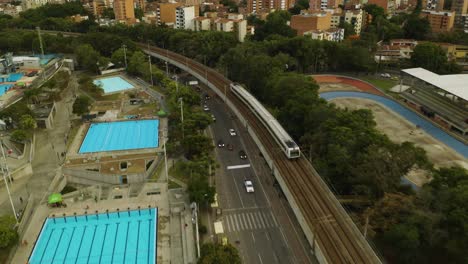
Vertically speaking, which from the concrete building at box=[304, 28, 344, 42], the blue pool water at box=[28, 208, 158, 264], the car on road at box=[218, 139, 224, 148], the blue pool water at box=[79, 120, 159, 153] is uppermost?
the concrete building at box=[304, 28, 344, 42]

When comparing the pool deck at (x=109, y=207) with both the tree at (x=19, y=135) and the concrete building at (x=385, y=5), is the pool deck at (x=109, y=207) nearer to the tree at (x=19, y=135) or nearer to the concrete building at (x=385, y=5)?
the tree at (x=19, y=135)

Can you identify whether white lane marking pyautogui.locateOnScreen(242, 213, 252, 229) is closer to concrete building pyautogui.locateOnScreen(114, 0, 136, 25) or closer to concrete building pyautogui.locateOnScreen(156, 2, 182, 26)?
concrete building pyautogui.locateOnScreen(156, 2, 182, 26)

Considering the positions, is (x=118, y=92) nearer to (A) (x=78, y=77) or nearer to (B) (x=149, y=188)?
(A) (x=78, y=77)

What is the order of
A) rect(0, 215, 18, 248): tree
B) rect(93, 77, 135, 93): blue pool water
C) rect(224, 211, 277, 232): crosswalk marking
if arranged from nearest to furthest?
rect(0, 215, 18, 248): tree → rect(224, 211, 277, 232): crosswalk marking → rect(93, 77, 135, 93): blue pool water

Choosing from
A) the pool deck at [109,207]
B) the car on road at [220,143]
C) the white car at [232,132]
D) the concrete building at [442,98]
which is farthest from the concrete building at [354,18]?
the pool deck at [109,207]

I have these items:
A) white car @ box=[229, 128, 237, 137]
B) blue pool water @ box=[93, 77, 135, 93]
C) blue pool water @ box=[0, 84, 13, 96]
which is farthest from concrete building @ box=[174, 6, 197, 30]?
white car @ box=[229, 128, 237, 137]

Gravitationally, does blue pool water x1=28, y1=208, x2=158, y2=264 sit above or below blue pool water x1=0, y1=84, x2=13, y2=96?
below

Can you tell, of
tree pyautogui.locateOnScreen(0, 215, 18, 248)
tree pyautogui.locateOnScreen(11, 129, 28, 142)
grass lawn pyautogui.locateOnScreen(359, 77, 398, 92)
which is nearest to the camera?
tree pyautogui.locateOnScreen(0, 215, 18, 248)
